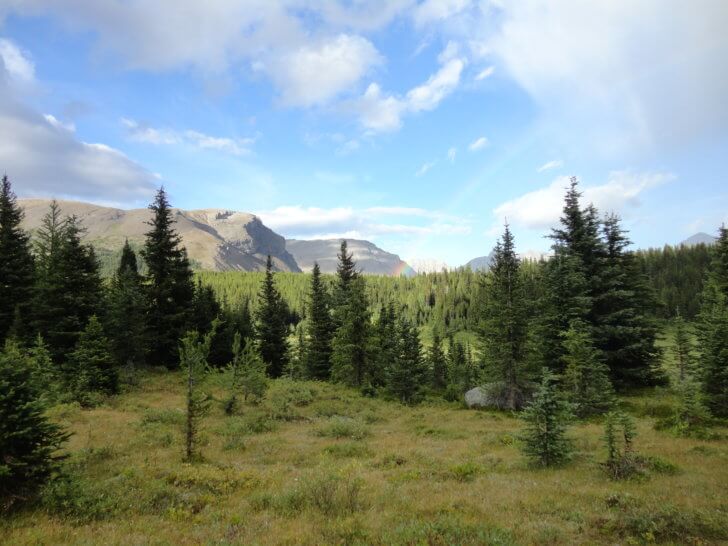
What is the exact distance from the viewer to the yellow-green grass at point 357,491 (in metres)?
7.83

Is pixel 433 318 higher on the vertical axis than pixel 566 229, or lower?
lower

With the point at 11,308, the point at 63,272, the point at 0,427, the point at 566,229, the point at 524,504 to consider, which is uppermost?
the point at 566,229

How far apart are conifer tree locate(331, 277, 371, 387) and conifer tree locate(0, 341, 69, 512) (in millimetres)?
26348

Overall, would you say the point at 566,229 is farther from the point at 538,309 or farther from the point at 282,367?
the point at 282,367

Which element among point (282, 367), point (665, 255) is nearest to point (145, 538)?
point (282, 367)

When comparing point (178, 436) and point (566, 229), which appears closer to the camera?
point (178, 436)

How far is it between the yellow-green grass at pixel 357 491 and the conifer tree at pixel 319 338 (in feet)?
74.2

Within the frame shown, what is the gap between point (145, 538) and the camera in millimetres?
7469

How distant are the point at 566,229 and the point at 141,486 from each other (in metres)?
34.0

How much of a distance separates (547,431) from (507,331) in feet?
50.1

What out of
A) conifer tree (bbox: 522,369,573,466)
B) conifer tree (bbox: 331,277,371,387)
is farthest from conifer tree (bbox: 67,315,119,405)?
conifer tree (bbox: 522,369,573,466)

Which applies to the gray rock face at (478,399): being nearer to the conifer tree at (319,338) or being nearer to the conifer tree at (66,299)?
the conifer tree at (319,338)

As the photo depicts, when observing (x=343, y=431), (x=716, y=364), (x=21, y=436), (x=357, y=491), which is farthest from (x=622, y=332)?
(x=21, y=436)

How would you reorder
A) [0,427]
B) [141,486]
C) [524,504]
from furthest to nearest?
[141,486], [524,504], [0,427]
